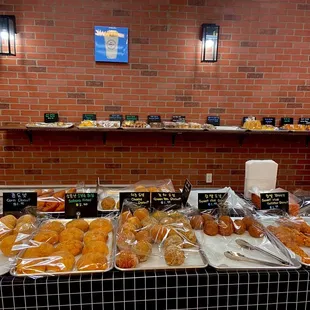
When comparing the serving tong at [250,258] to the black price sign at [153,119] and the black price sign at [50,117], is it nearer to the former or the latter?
the black price sign at [153,119]

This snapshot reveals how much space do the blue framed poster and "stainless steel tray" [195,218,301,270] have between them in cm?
226

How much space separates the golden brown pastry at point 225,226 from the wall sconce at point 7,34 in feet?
8.47

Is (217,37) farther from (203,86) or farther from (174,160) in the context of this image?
(174,160)

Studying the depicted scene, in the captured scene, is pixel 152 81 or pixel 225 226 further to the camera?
pixel 152 81

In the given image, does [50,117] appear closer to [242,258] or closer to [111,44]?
[111,44]

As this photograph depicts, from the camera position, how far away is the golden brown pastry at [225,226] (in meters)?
1.15

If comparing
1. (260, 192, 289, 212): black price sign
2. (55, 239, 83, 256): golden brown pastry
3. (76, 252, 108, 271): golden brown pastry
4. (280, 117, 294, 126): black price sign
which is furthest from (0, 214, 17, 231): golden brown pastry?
(280, 117, 294, 126): black price sign

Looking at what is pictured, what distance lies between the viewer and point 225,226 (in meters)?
1.16

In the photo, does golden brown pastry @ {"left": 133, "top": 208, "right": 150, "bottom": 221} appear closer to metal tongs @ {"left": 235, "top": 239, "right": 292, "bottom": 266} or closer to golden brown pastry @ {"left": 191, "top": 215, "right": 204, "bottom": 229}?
golden brown pastry @ {"left": 191, "top": 215, "right": 204, "bottom": 229}

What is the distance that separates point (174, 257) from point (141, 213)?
333 mm

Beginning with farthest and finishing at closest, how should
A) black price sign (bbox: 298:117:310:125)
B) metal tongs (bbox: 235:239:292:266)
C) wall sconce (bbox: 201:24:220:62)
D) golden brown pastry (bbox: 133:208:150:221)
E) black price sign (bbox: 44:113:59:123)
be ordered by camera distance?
black price sign (bbox: 298:117:310:125) < black price sign (bbox: 44:113:59:123) < wall sconce (bbox: 201:24:220:62) < golden brown pastry (bbox: 133:208:150:221) < metal tongs (bbox: 235:239:292:266)

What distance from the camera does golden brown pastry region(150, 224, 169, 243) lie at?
3.49 ft

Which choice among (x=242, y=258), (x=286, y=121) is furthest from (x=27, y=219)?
(x=286, y=121)

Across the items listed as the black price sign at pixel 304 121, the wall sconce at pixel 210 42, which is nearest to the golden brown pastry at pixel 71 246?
the wall sconce at pixel 210 42
